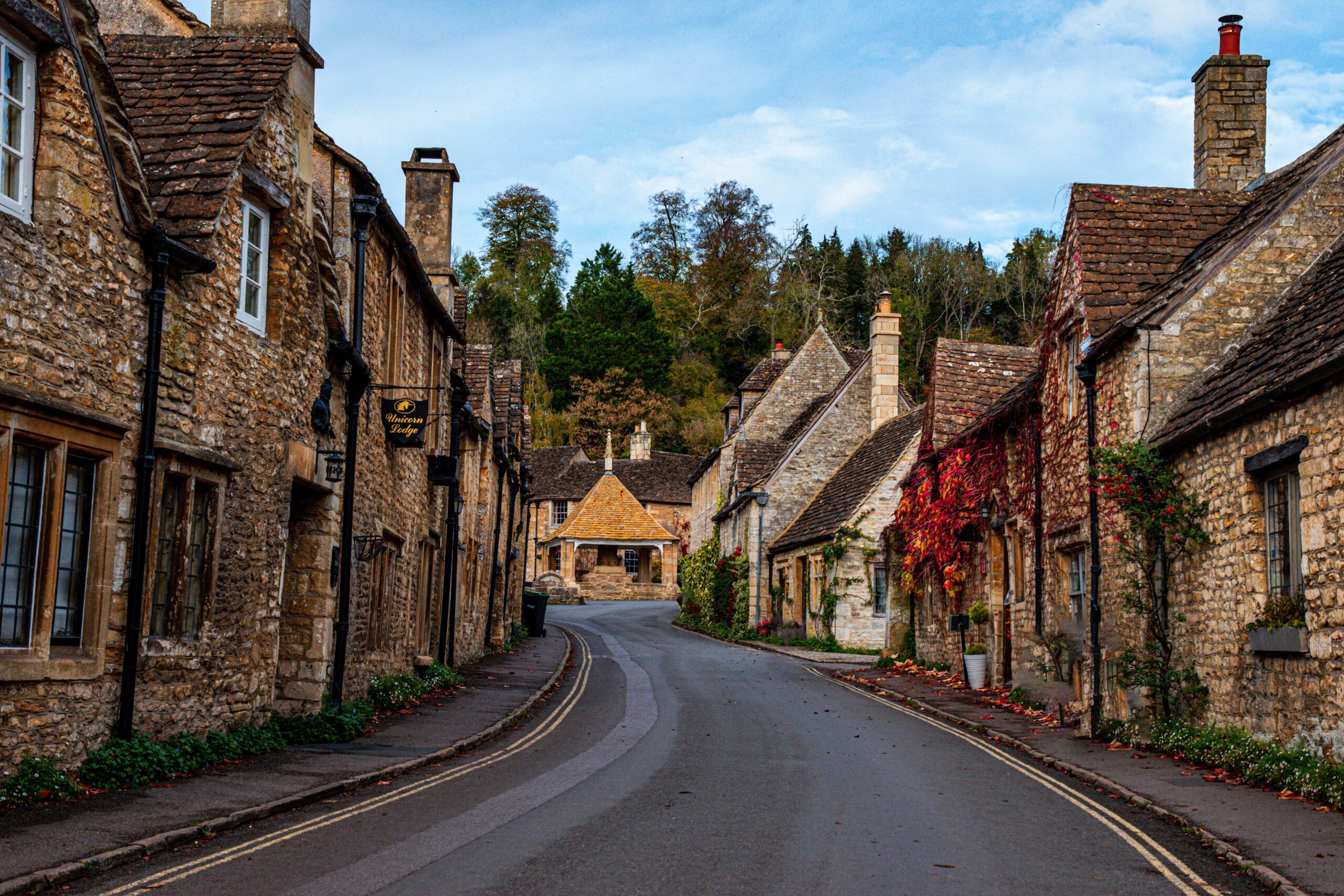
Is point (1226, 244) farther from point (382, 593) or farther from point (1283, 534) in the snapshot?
point (382, 593)

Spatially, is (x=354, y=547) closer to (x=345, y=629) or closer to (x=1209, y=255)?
(x=345, y=629)

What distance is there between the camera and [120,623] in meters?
10.3

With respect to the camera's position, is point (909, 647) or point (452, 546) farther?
point (909, 647)

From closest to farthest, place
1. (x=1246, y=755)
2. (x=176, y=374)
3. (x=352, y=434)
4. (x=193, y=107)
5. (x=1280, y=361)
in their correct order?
1. (x=176, y=374)
2. (x=1246, y=755)
3. (x=1280, y=361)
4. (x=193, y=107)
5. (x=352, y=434)

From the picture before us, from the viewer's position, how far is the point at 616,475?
71750 millimetres

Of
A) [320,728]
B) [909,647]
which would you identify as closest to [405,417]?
[320,728]

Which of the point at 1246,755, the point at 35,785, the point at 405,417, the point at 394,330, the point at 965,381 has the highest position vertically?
the point at 965,381

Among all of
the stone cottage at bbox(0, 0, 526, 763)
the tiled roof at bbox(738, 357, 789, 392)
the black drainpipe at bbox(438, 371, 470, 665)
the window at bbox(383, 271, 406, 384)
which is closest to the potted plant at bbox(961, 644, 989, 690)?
the black drainpipe at bbox(438, 371, 470, 665)

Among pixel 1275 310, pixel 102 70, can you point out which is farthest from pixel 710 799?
pixel 1275 310

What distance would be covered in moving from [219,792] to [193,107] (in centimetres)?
705

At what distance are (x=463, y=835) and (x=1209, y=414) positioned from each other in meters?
8.84

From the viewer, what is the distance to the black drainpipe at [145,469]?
10.3 metres

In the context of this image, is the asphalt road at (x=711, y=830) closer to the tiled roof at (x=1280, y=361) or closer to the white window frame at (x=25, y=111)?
the tiled roof at (x=1280, y=361)

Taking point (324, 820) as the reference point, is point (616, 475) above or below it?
above
